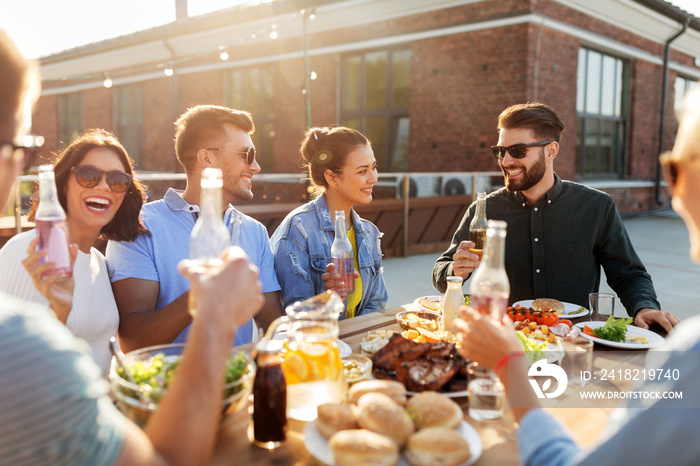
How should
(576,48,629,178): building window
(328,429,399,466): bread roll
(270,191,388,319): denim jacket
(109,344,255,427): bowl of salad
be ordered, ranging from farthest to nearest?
(576,48,629,178): building window, (270,191,388,319): denim jacket, (109,344,255,427): bowl of salad, (328,429,399,466): bread roll

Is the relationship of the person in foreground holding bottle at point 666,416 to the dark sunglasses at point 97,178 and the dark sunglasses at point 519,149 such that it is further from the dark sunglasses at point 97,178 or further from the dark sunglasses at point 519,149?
the dark sunglasses at point 519,149

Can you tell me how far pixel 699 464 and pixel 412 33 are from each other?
36.1 feet

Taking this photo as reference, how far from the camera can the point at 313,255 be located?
293cm

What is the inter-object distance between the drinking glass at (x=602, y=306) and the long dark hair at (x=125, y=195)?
6.45 ft

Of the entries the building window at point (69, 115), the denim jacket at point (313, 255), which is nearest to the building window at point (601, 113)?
the denim jacket at point (313, 255)

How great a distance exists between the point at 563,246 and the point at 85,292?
2.46 m

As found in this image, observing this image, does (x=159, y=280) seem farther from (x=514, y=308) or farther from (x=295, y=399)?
(x=514, y=308)

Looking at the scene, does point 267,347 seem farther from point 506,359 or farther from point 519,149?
point 519,149

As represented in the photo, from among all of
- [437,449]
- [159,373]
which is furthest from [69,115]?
[437,449]

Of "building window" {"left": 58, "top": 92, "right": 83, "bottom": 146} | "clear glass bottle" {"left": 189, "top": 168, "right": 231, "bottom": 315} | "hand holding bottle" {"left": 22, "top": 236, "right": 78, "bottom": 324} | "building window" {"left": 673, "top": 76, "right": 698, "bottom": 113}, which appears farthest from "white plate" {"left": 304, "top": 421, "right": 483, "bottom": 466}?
"building window" {"left": 58, "top": 92, "right": 83, "bottom": 146}

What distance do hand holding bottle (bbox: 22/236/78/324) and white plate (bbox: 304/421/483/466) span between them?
948 millimetres

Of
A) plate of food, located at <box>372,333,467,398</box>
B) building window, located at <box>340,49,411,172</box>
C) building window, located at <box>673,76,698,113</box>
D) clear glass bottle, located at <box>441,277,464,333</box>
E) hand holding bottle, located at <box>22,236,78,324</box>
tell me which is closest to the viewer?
plate of food, located at <box>372,333,467,398</box>

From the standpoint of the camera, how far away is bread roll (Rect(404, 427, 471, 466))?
117cm

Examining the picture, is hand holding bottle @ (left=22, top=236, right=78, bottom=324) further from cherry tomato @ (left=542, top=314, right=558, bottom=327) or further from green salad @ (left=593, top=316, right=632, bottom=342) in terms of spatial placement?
green salad @ (left=593, top=316, right=632, bottom=342)
